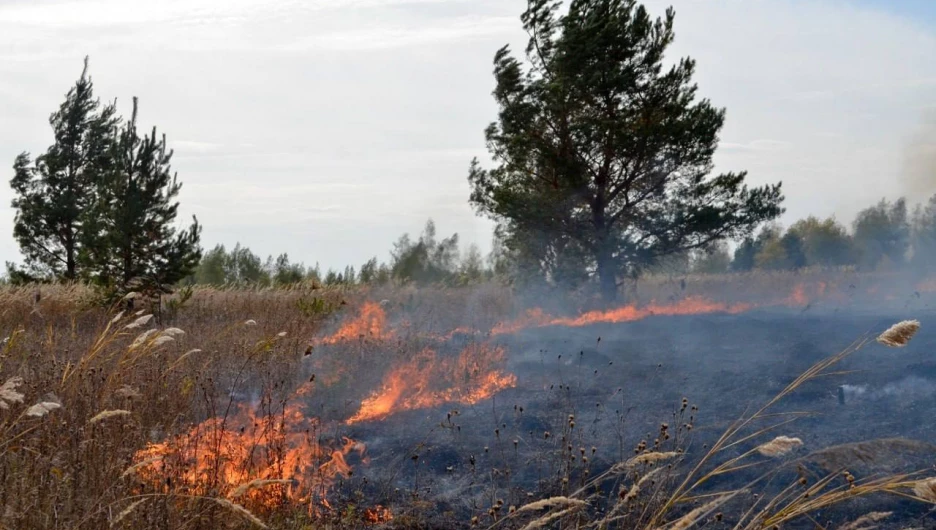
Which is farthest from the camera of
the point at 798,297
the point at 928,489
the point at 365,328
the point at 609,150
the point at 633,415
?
the point at 798,297

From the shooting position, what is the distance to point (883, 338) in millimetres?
2734

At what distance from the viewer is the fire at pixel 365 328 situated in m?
12.7

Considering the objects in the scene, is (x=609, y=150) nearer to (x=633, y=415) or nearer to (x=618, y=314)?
(x=618, y=314)

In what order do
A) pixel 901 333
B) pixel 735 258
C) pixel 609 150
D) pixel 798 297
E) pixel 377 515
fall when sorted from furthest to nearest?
1. pixel 735 258
2. pixel 798 297
3. pixel 609 150
4. pixel 377 515
5. pixel 901 333

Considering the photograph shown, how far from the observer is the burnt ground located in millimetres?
6016

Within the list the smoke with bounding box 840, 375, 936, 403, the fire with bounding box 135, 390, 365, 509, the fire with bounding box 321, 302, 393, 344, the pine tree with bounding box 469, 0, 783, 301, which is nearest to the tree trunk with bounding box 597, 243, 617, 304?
the pine tree with bounding box 469, 0, 783, 301

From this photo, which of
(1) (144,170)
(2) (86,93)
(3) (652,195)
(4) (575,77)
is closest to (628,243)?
(3) (652,195)

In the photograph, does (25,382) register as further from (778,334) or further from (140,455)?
(778,334)

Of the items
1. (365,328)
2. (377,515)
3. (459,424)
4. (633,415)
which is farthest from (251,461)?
(365,328)

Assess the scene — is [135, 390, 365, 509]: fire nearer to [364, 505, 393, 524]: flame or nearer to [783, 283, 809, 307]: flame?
[364, 505, 393, 524]: flame

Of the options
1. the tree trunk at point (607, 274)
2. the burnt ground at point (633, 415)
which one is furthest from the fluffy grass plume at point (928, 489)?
the tree trunk at point (607, 274)

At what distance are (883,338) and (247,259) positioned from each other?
115ft

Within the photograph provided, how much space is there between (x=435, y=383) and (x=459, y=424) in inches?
74.2

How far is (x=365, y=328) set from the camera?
46.0ft
